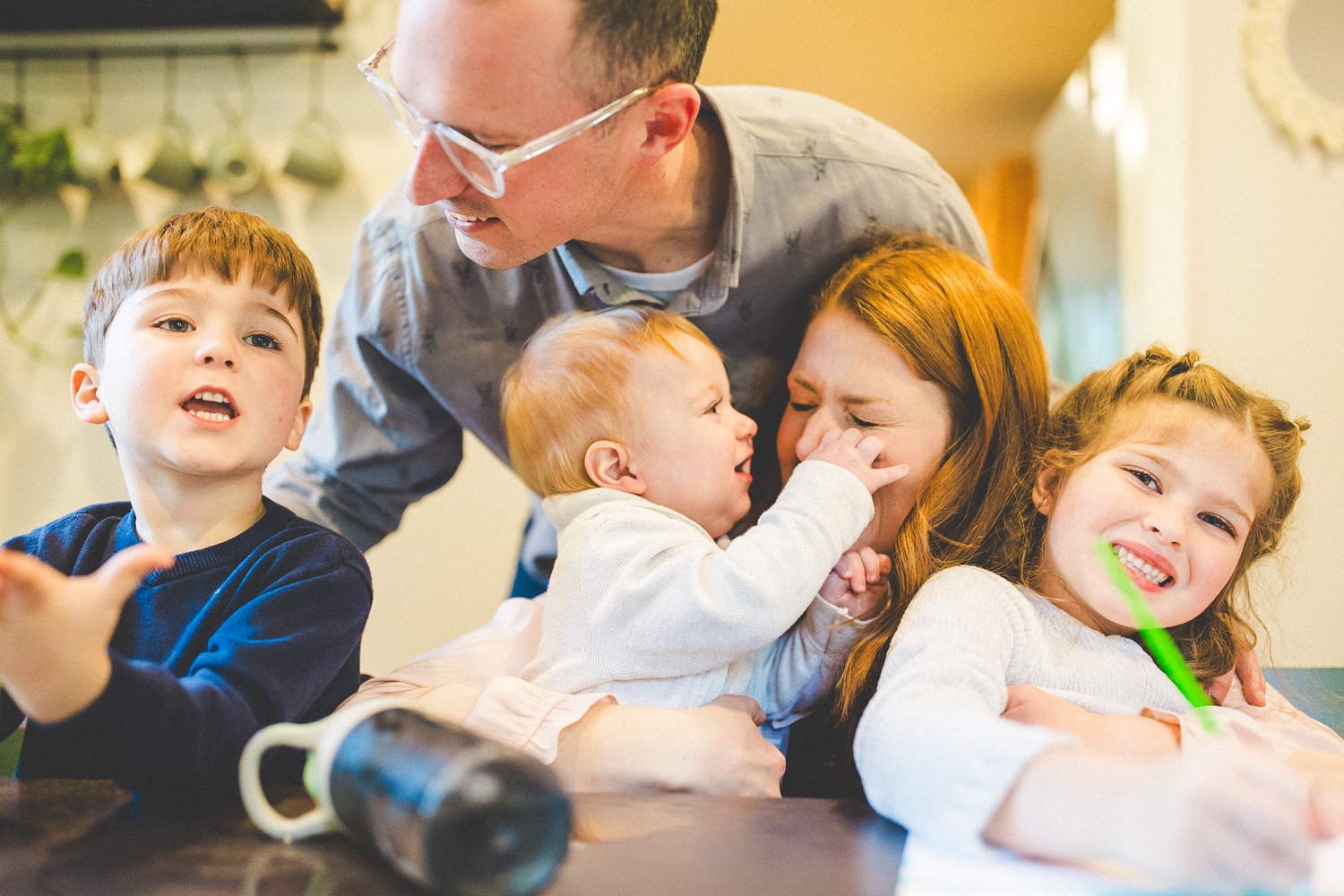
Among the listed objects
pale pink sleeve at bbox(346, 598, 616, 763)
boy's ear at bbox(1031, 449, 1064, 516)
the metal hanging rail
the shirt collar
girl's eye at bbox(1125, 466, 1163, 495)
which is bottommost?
pale pink sleeve at bbox(346, 598, 616, 763)

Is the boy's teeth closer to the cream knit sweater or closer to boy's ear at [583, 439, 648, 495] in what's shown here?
the cream knit sweater

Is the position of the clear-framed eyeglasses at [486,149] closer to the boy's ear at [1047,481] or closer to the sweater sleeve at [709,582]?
the sweater sleeve at [709,582]

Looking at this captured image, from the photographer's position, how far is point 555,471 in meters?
1.08

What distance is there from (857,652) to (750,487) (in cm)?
32

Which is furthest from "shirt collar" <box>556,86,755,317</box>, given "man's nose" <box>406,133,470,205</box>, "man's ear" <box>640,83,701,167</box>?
"man's nose" <box>406,133,470,205</box>

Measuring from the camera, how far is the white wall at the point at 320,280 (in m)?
2.38

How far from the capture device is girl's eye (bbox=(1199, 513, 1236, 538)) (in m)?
0.92

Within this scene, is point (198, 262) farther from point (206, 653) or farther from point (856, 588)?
point (856, 588)

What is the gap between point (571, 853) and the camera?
61 centimetres

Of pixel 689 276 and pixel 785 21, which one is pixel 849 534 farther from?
pixel 785 21

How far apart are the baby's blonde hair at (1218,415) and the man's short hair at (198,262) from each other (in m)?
0.78

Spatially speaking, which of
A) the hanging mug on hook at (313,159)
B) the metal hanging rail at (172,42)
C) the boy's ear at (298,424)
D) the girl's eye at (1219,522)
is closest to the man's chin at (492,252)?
the boy's ear at (298,424)

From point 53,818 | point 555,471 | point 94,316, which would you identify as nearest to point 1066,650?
point 555,471

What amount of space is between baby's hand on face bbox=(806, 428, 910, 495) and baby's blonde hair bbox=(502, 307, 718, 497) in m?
0.19
